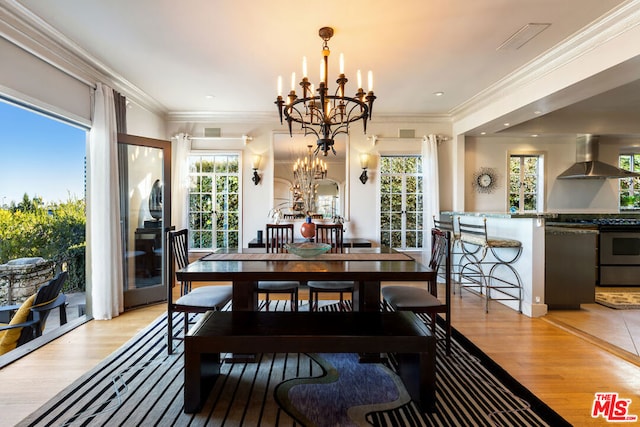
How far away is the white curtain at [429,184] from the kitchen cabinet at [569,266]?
5.61 feet

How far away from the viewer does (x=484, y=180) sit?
17.5 ft

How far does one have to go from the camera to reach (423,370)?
1.79 m

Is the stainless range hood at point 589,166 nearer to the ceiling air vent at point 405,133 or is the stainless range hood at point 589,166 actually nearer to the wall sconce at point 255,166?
the ceiling air vent at point 405,133

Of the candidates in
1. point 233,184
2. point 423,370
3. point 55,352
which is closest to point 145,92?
point 233,184

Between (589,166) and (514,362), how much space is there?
4.90 metres

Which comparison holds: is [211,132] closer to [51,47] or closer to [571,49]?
[51,47]

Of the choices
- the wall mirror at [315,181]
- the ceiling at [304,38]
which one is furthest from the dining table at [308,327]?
the wall mirror at [315,181]

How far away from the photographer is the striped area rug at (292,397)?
1.69 meters

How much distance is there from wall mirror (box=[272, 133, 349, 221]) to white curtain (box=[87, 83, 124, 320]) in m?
2.40

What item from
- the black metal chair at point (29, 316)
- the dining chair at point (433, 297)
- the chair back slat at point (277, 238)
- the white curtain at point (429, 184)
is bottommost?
the black metal chair at point (29, 316)

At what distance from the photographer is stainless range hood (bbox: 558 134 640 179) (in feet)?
17.1

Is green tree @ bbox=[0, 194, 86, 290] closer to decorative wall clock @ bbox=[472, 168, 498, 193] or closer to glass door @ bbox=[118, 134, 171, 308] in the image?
glass door @ bbox=[118, 134, 171, 308]

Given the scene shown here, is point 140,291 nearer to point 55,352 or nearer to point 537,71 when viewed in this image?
point 55,352

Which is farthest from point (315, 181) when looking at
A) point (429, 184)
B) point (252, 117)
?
point (429, 184)
